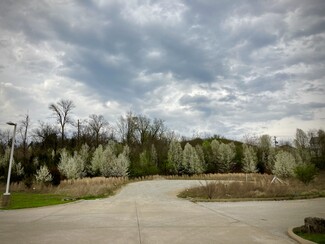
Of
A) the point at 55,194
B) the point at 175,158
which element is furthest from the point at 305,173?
the point at 175,158

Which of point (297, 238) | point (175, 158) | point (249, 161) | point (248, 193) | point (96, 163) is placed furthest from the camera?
point (175, 158)

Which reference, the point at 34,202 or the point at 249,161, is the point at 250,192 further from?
the point at 249,161

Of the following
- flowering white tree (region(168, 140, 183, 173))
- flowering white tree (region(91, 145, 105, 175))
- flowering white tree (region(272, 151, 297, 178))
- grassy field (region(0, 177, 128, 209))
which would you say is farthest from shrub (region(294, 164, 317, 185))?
flowering white tree (region(91, 145, 105, 175))

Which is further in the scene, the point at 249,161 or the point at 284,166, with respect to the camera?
the point at 249,161

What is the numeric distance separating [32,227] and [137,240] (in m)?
4.23

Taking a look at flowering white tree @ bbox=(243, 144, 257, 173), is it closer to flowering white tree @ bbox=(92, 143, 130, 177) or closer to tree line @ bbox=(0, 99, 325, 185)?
tree line @ bbox=(0, 99, 325, 185)

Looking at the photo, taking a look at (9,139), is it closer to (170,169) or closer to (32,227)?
(170,169)

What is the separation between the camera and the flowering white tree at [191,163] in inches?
2222

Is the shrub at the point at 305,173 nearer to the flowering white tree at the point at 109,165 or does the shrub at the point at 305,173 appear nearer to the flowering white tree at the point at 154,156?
the flowering white tree at the point at 109,165

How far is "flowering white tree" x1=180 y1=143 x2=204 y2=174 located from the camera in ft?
185

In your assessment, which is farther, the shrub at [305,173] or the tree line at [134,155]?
the tree line at [134,155]

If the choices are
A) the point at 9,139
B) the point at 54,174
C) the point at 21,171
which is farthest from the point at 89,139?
the point at 54,174

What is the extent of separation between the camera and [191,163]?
56.6 m

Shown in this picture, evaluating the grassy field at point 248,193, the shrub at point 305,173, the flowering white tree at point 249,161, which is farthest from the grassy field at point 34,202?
the flowering white tree at point 249,161
